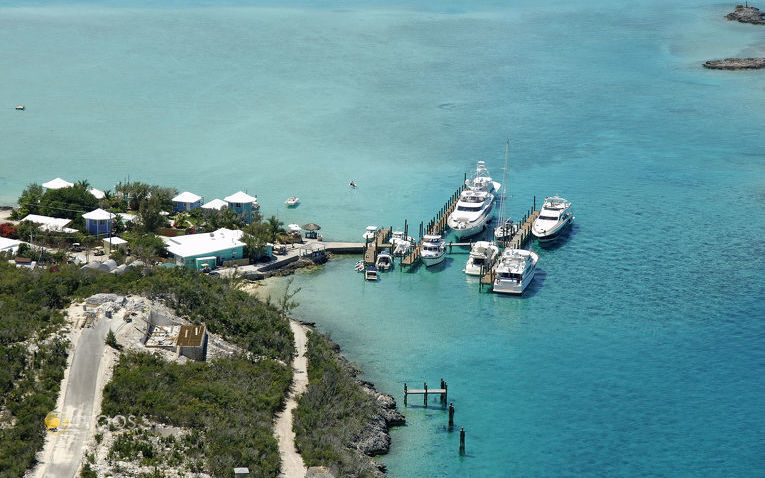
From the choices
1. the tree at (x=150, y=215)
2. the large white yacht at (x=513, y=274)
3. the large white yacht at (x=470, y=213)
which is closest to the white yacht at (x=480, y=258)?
the large white yacht at (x=513, y=274)

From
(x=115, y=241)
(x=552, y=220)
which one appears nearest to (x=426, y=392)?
(x=115, y=241)

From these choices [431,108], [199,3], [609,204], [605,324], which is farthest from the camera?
[199,3]

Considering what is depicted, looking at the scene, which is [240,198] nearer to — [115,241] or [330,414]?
[115,241]

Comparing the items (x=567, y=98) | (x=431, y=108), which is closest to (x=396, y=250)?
(x=431, y=108)

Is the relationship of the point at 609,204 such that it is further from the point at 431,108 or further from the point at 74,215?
the point at 74,215

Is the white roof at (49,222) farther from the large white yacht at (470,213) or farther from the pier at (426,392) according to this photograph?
the pier at (426,392)

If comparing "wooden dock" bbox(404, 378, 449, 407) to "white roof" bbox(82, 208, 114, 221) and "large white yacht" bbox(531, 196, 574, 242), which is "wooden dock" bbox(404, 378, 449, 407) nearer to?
"large white yacht" bbox(531, 196, 574, 242)
